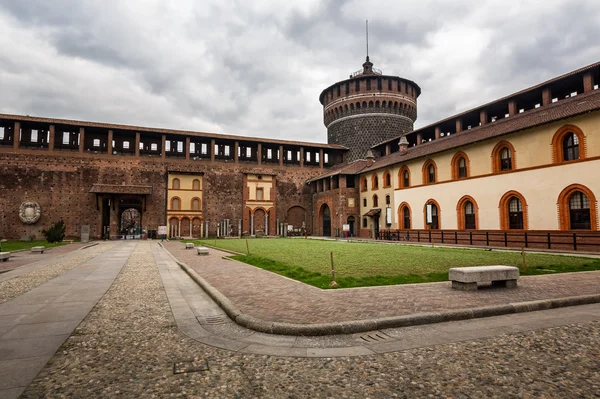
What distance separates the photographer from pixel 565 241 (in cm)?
1895

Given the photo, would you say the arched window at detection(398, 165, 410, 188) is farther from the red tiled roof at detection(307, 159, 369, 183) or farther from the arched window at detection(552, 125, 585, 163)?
the arched window at detection(552, 125, 585, 163)

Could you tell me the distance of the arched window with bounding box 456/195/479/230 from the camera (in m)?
25.0

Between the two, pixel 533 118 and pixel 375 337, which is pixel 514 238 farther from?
pixel 375 337

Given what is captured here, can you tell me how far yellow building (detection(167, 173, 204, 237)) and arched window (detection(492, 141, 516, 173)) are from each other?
30.3m

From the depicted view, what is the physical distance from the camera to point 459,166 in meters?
26.9

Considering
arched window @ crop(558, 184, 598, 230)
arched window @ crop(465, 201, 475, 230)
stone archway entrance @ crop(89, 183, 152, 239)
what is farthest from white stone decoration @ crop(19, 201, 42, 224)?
arched window @ crop(558, 184, 598, 230)

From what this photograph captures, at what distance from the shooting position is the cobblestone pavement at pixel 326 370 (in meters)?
3.13

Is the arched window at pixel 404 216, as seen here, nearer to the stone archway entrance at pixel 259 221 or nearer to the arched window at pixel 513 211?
the arched window at pixel 513 211

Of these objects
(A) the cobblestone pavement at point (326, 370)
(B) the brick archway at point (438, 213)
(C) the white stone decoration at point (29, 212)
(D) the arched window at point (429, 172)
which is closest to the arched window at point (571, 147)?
(B) the brick archway at point (438, 213)

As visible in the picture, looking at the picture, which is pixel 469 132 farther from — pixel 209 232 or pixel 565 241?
pixel 209 232

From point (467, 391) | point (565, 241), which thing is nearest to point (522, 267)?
point (467, 391)

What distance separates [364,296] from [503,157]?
837 inches

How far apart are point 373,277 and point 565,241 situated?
16198mm

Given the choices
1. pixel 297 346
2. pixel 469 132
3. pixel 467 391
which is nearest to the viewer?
pixel 467 391
